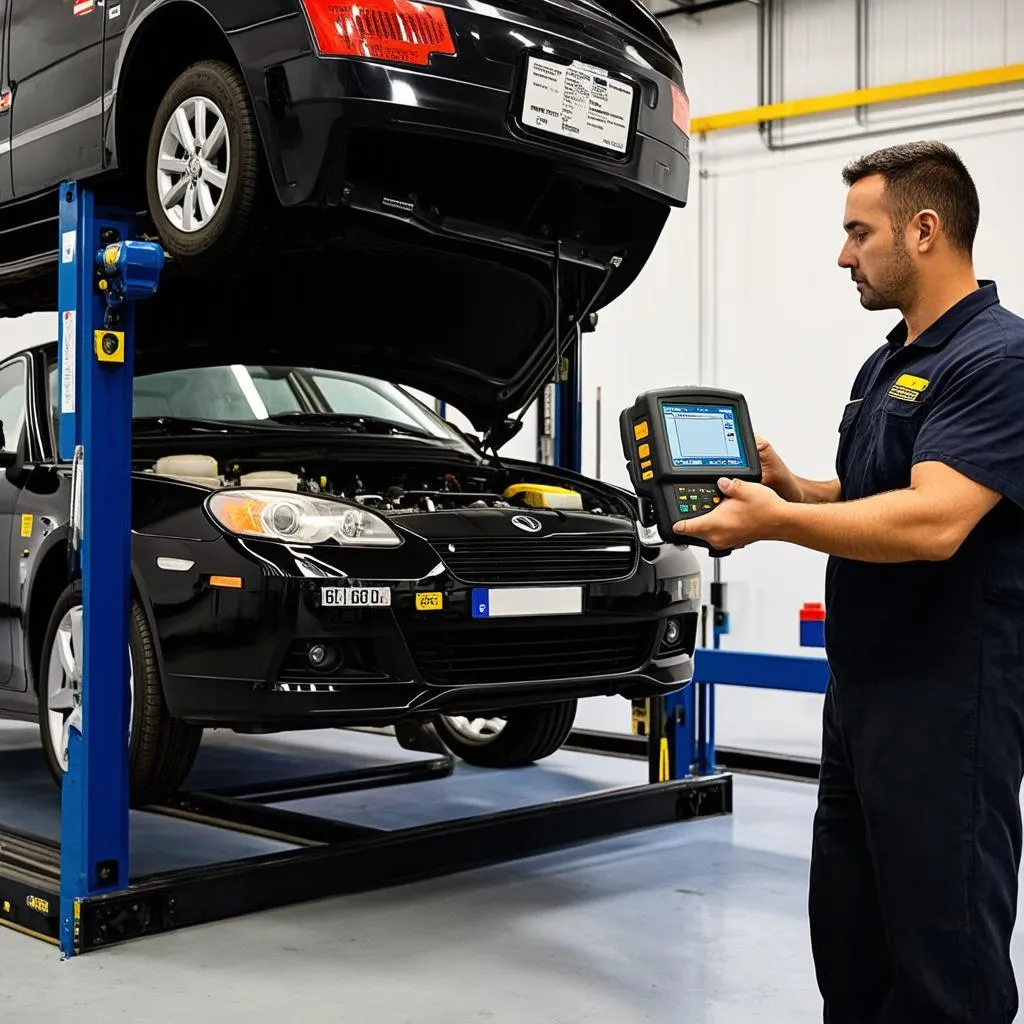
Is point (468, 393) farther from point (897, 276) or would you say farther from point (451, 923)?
point (897, 276)

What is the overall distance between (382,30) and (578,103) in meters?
0.58

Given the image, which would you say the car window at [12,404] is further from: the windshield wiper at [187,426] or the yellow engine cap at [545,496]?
the yellow engine cap at [545,496]

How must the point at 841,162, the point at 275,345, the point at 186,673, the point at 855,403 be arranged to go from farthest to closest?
the point at 841,162
the point at 275,345
the point at 186,673
the point at 855,403

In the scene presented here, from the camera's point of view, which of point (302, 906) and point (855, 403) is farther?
point (302, 906)

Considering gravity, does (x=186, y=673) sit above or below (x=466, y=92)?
below

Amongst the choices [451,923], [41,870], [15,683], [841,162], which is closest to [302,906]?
[451,923]

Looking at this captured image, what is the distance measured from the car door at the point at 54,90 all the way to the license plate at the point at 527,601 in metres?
1.56

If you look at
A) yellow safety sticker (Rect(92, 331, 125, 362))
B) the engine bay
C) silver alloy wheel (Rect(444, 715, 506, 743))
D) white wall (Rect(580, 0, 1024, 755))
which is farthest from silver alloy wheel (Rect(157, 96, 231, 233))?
white wall (Rect(580, 0, 1024, 755))

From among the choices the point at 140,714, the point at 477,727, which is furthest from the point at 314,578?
the point at 477,727

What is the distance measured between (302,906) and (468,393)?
1937 mm

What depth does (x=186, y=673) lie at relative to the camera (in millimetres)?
3389

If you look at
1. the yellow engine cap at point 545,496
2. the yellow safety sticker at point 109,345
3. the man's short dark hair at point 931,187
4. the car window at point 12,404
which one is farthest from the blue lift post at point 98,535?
the man's short dark hair at point 931,187

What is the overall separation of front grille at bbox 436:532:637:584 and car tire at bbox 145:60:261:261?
0.95 metres

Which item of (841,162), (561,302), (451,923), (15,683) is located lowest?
(451,923)
